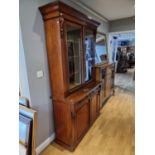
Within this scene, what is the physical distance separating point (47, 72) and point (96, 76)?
4.53 ft

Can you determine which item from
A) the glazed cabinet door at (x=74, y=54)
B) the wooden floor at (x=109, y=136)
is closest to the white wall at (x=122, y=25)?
the wooden floor at (x=109, y=136)

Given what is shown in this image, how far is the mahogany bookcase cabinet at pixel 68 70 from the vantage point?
1875 mm

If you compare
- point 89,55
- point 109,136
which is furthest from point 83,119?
point 89,55

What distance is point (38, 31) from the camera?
76.0 inches

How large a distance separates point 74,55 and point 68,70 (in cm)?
40

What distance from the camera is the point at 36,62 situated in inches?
76.0

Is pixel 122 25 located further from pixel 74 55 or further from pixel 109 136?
pixel 109 136

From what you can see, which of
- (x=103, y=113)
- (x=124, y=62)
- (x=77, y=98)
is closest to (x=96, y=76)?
(x=103, y=113)

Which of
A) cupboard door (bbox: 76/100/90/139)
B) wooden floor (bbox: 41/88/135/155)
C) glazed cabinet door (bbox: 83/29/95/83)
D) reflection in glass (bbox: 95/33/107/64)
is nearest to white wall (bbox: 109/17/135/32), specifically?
reflection in glass (bbox: 95/33/107/64)

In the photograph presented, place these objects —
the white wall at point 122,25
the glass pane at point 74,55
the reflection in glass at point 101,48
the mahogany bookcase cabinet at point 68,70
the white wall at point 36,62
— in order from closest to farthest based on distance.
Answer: the white wall at point 36,62 < the mahogany bookcase cabinet at point 68,70 < the glass pane at point 74,55 < the reflection in glass at point 101,48 < the white wall at point 122,25

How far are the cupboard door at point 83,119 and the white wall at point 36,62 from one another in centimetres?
46

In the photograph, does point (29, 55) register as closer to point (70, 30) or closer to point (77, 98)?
point (70, 30)

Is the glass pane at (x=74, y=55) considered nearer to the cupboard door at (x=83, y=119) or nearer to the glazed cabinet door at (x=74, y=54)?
the glazed cabinet door at (x=74, y=54)
